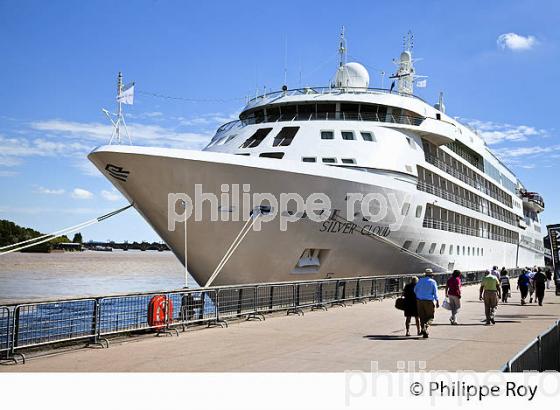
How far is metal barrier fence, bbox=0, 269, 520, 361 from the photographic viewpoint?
9.35 m

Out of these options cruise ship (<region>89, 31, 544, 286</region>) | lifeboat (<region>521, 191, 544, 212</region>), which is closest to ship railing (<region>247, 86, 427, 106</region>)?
cruise ship (<region>89, 31, 544, 286</region>)

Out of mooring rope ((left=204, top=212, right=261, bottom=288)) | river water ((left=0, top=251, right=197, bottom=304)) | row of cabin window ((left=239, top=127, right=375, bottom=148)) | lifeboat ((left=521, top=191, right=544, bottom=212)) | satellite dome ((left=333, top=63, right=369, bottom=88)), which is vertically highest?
satellite dome ((left=333, top=63, right=369, bottom=88))

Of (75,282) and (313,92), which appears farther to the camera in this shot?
(75,282)

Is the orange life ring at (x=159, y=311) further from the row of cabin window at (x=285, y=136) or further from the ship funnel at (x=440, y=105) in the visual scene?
the ship funnel at (x=440, y=105)

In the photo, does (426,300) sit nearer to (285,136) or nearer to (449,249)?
(285,136)

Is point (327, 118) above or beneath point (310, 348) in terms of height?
above

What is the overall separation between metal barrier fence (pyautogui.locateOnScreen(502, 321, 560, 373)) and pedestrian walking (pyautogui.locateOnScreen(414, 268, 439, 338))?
387 centimetres

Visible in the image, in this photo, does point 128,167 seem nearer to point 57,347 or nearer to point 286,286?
point 286,286

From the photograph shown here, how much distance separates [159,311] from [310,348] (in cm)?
330

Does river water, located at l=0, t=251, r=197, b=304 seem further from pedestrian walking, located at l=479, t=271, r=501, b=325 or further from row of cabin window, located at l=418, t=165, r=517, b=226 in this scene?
row of cabin window, located at l=418, t=165, r=517, b=226

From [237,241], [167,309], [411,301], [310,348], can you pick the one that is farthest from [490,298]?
[167,309]

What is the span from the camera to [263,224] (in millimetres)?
17047
